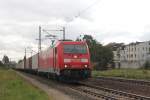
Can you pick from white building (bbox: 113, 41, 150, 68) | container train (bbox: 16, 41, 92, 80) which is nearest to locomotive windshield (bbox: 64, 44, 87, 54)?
container train (bbox: 16, 41, 92, 80)

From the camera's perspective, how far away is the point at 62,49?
2909 cm

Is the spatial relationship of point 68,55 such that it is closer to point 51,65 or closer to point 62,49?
point 62,49

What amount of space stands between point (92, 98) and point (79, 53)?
1072 centimetres

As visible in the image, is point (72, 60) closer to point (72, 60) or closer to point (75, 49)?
point (72, 60)

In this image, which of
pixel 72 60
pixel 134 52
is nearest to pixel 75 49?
pixel 72 60

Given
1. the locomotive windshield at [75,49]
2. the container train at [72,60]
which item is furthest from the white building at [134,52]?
the container train at [72,60]

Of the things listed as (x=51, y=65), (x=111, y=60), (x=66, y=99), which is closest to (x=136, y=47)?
(x=111, y=60)

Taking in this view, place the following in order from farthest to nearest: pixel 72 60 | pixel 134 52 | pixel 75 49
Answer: pixel 134 52 → pixel 75 49 → pixel 72 60

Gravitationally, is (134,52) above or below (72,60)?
above

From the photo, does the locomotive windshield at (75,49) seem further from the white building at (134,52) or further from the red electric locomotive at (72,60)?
the white building at (134,52)

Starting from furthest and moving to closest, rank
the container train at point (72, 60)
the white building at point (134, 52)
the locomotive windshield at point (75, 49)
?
the white building at point (134, 52) → the locomotive windshield at point (75, 49) → the container train at point (72, 60)

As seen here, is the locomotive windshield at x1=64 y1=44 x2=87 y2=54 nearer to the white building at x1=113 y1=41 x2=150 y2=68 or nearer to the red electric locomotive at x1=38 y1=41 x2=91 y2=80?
the red electric locomotive at x1=38 y1=41 x2=91 y2=80

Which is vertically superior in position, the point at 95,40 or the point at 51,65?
the point at 95,40

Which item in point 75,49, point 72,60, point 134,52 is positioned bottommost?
point 72,60
